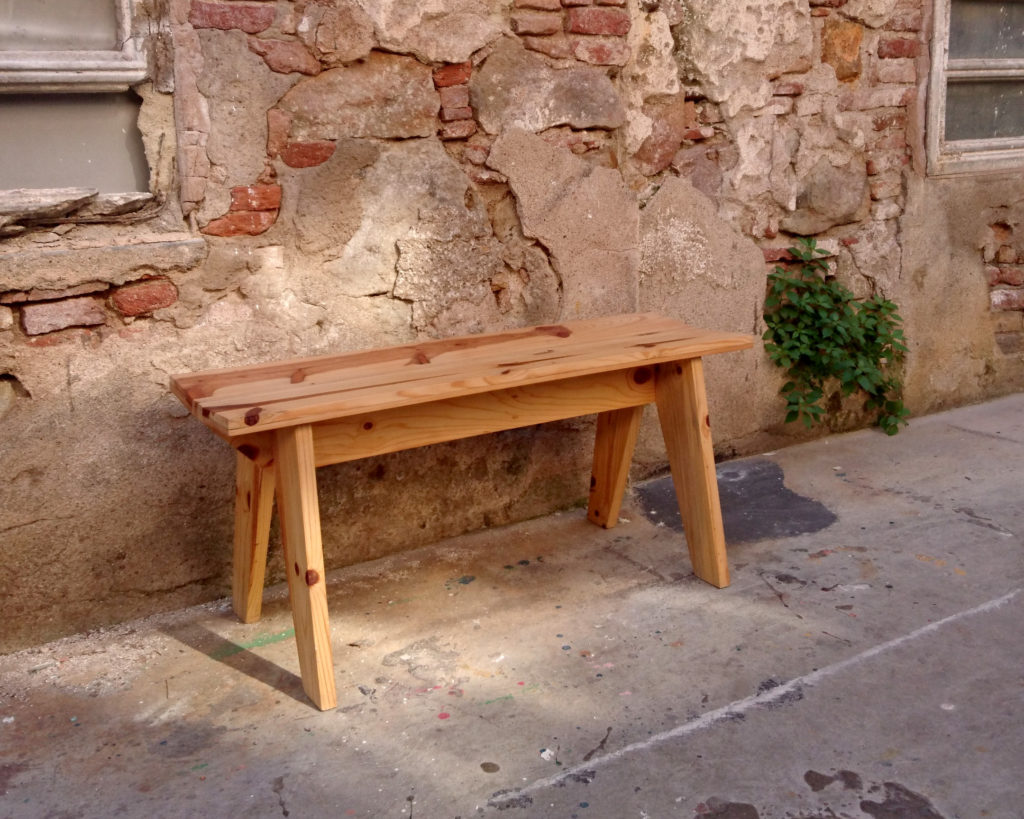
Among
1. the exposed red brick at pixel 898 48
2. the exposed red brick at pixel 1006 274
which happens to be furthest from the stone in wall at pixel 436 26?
the exposed red brick at pixel 1006 274

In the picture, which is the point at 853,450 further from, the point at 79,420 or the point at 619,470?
the point at 79,420

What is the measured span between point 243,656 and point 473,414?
77cm

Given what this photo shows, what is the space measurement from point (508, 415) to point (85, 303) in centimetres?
100

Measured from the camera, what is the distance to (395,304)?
2820 mm

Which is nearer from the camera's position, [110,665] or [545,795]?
[545,795]

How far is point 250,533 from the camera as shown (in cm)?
246

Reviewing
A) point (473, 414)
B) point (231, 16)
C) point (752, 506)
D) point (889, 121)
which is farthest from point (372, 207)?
point (889, 121)

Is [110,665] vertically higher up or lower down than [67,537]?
lower down

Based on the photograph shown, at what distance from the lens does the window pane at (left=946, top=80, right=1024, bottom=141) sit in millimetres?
3939

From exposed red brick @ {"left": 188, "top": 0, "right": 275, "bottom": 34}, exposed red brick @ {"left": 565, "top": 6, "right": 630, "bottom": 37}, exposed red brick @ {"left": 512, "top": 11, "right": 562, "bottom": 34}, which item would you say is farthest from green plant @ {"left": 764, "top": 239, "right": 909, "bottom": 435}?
exposed red brick @ {"left": 188, "top": 0, "right": 275, "bottom": 34}

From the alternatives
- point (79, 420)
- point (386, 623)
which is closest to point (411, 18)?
point (79, 420)

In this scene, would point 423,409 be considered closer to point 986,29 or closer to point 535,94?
point 535,94

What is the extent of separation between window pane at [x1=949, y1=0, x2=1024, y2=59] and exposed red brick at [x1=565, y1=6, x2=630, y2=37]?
154cm

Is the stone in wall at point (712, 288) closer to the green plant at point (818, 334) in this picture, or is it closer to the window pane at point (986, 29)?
the green plant at point (818, 334)
